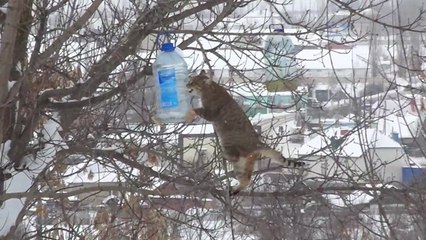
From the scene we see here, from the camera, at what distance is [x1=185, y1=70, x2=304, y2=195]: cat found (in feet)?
11.6

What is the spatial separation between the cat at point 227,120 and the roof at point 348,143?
7.84 feet

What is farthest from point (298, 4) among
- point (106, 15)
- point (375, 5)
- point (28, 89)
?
A: point (28, 89)

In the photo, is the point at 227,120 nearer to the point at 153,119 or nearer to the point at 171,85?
the point at 171,85

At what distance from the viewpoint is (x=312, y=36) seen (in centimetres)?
604

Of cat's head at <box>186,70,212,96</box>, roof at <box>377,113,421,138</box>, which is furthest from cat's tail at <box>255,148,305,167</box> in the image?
roof at <box>377,113,421,138</box>

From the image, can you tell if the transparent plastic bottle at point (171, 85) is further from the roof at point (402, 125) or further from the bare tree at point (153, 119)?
the roof at point (402, 125)

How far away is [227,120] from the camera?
3.57m

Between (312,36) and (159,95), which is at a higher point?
(312,36)

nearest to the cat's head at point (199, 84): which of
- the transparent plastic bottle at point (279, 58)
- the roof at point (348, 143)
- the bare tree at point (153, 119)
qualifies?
the bare tree at point (153, 119)

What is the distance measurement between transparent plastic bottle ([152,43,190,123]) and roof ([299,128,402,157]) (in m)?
2.47

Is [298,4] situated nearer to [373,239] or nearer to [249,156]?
[249,156]

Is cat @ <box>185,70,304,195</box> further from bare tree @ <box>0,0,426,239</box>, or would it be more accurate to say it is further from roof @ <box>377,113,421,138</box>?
roof @ <box>377,113,421,138</box>

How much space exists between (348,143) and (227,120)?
4047 mm

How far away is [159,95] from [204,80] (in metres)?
0.30
